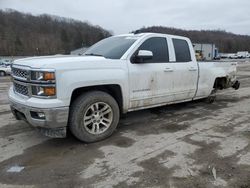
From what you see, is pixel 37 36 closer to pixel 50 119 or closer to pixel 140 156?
pixel 50 119

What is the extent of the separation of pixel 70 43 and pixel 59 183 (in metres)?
110

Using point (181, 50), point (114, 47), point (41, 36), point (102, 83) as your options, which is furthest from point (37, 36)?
point (102, 83)

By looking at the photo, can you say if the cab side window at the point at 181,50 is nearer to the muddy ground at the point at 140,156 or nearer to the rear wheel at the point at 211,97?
the muddy ground at the point at 140,156

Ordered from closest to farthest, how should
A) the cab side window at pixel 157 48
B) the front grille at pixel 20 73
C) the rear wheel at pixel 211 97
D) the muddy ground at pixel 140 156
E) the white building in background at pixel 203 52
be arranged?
the muddy ground at pixel 140 156 < the front grille at pixel 20 73 < the cab side window at pixel 157 48 < the rear wheel at pixel 211 97 < the white building in background at pixel 203 52

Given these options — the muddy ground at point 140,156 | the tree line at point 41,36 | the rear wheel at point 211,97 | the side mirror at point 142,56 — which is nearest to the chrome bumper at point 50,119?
the muddy ground at point 140,156

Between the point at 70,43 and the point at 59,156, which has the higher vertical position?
the point at 70,43

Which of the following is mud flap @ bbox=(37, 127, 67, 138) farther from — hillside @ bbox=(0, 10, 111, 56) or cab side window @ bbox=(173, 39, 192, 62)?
hillside @ bbox=(0, 10, 111, 56)

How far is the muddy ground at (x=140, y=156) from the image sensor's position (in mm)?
3242

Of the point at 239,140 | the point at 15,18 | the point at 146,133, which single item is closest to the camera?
the point at 239,140

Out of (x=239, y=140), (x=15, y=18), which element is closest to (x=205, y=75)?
(x=239, y=140)

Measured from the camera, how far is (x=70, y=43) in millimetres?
108375

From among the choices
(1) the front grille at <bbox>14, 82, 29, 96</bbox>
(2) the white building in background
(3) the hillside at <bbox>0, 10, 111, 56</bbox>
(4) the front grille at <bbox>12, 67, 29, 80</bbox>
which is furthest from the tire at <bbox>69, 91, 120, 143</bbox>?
(3) the hillside at <bbox>0, 10, 111, 56</bbox>

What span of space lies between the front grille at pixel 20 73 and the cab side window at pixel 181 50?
3.27 meters

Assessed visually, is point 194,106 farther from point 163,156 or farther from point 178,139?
point 163,156
